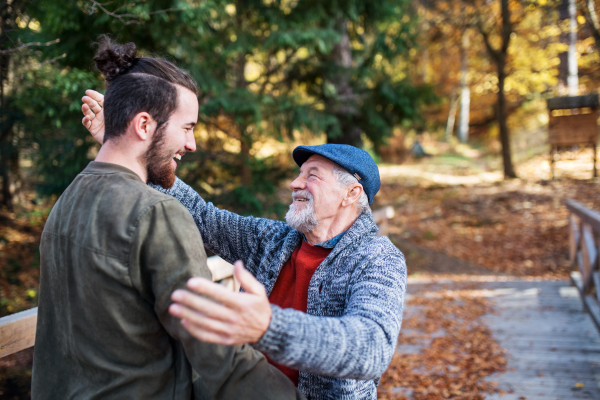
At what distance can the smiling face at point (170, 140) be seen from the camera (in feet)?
4.78

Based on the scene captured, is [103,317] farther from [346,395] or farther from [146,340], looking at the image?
[346,395]

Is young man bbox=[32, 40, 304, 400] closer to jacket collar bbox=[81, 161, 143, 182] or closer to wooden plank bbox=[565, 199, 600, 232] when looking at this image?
jacket collar bbox=[81, 161, 143, 182]

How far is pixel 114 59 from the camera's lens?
4.90 ft

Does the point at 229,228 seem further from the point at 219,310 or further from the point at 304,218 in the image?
the point at 219,310

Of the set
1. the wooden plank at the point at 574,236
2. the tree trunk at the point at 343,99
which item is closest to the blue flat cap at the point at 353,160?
the tree trunk at the point at 343,99

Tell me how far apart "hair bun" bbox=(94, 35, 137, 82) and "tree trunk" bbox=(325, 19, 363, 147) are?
5.50 metres

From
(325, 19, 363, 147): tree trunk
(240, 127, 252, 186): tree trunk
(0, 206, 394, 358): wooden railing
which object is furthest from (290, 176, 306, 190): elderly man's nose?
(325, 19, 363, 147): tree trunk

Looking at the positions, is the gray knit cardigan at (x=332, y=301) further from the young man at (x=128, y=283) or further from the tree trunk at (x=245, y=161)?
the tree trunk at (x=245, y=161)

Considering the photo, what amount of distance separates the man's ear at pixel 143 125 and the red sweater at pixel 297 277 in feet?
2.96

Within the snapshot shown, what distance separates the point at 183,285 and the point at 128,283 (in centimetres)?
17

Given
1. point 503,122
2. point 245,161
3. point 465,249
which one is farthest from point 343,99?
point 503,122

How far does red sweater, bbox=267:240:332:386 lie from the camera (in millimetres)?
1899

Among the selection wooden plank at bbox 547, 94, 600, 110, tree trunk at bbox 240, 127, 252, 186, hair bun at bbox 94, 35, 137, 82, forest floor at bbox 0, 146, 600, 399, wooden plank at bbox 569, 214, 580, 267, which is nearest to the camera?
hair bun at bbox 94, 35, 137, 82

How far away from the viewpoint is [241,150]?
6117 mm
